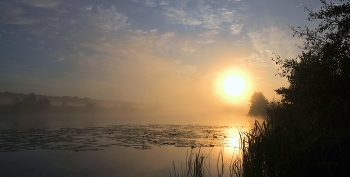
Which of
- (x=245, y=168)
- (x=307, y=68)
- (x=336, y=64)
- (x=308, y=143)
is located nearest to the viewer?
(x=308, y=143)

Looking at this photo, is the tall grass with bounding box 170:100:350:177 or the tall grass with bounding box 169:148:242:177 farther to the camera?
the tall grass with bounding box 169:148:242:177

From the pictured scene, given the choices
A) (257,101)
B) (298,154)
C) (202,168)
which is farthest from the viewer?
(257,101)

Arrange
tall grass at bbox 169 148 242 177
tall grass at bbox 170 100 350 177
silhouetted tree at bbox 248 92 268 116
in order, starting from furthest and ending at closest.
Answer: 1. silhouetted tree at bbox 248 92 268 116
2. tall grass at bbox 169 148 242 177
3. tall grass at bbox 170 100 350 177

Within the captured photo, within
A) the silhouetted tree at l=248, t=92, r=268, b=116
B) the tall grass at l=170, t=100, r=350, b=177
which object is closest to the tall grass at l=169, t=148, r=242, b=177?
A: the tall grass at l=170, t=100, r=350, b=177

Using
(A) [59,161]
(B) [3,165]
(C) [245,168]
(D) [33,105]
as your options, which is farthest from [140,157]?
(D) [33,105]

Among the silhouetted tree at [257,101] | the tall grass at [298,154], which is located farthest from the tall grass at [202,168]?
the silhouetted tree at [257,101]

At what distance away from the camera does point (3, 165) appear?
15.2 metres

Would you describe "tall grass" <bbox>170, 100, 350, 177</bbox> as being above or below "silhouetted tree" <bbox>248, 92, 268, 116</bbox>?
below

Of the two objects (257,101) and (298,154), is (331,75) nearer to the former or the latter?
(298,154)

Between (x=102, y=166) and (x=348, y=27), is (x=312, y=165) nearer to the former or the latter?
(x=348, y=27)

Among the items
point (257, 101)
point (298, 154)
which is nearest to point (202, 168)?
point (298, 154)

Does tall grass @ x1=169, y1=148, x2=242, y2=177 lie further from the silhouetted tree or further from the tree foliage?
the silhouetted tree

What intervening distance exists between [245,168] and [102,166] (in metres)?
9.50

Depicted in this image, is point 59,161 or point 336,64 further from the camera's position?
point 59,161
